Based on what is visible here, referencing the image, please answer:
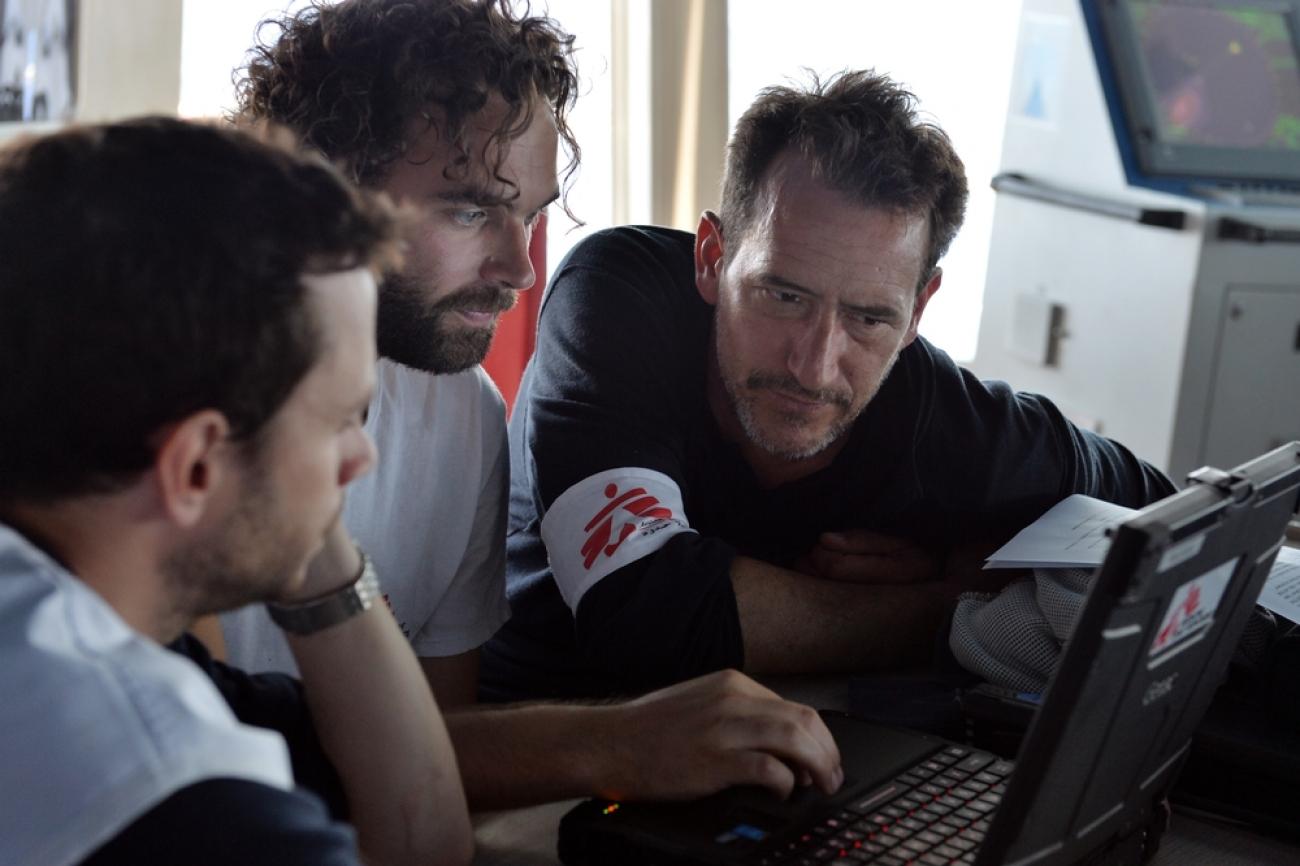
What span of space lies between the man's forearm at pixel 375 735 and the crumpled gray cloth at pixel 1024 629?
493mm

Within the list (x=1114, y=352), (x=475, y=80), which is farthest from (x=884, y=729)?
(x=1114, y=352)

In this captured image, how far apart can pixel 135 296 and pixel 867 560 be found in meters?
0.97

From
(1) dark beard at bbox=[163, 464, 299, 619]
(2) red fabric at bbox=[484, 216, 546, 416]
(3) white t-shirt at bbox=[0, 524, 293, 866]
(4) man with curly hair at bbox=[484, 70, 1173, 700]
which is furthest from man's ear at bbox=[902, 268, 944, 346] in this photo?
(2) red fabric at bbox=[484, 216, 546, 416]

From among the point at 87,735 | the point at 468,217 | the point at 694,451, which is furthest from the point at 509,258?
the point at 87,735

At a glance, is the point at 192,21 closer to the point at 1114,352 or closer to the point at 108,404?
the point at 1114,352

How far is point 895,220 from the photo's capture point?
4.78ft

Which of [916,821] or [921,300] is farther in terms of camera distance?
[921,300]

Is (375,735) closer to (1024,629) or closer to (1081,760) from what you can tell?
(1081,760)

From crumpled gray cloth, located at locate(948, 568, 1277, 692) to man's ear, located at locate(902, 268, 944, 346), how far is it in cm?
37

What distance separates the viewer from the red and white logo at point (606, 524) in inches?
49.1

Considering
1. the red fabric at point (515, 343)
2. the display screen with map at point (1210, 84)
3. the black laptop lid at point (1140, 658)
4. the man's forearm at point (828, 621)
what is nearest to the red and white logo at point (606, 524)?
the man's forearm at point (828, 621)

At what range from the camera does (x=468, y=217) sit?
1.41 metres

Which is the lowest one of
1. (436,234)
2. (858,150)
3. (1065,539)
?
(1065,539)

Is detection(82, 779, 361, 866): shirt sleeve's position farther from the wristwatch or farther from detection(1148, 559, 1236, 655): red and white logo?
detection(1148, 559, 1236, 655): red and white logo
